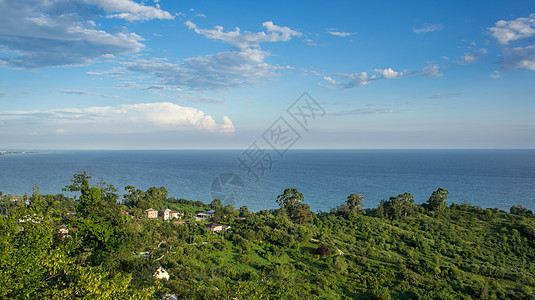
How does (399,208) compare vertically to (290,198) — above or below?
below

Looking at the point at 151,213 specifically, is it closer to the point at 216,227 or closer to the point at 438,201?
the point at 216,227

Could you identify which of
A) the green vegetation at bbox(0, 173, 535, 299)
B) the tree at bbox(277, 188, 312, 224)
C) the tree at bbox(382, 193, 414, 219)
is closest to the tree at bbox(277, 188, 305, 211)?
the tree at bbox(277, 188, 312, 224)

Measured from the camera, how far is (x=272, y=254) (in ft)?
92.7

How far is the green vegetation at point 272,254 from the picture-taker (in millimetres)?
8922

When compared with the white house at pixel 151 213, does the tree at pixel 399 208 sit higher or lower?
higher

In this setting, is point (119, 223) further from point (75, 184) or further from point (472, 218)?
point (472, 218)

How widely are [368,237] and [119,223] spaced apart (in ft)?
96.3

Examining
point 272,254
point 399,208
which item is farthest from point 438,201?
point 272,254

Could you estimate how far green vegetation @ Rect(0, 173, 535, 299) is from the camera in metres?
8.92

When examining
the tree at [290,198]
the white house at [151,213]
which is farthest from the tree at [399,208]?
the white house at [151,213]

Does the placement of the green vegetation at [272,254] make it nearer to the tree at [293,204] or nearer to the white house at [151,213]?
the tree at [293,204]

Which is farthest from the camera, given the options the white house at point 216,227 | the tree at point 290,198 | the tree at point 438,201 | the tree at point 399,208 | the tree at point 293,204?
the tree at point 438,201

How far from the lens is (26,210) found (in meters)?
9.13

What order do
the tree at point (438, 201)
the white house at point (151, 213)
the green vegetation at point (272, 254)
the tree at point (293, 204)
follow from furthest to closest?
the white house at point (151, 213) < the tree at point (438, 201) < the tree at point (293, 204) < the green vegetation at point (272, 254)
